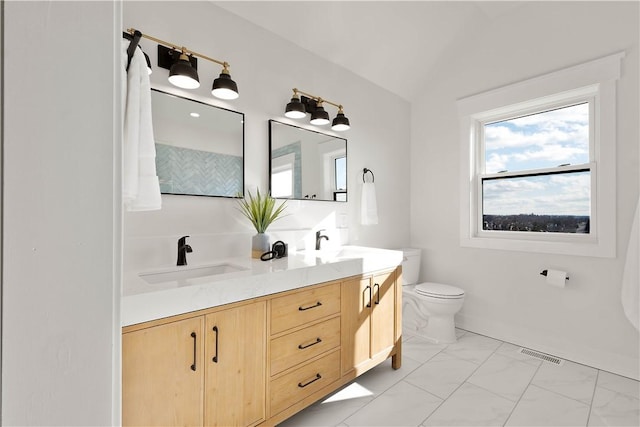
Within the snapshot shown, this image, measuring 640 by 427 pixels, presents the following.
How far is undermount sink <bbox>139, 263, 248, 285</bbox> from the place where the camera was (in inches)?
62.5

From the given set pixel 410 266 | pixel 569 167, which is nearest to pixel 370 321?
pixel 410 266

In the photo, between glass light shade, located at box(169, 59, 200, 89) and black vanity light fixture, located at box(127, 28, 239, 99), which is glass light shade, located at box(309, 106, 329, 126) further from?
glass light shade, located at box(169, 59, 200, 89)

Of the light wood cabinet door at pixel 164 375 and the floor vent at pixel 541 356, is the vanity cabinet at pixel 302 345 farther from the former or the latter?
the floor vent at pixel 541 356

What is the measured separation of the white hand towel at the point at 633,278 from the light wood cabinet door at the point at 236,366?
2.42 metres

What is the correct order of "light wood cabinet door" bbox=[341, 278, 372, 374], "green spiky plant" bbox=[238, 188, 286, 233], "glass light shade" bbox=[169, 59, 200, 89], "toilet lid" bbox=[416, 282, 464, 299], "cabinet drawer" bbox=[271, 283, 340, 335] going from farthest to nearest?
"toilet lid" bbox=[416, 282, 464, 299]
"green spiky plant" bbox=[238, 188, 286, 233]
"light wood cabinet door" bbox=[341, 278, 372, 374]
"glass light shade" bbox=[169, 59, 200, 89]
"cabinet drawer" bbox=[271, 283, 340, 335]

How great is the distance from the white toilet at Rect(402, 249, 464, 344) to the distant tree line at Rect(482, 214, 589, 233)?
740 millimetres

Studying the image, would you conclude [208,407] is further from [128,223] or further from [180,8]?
[180,8]

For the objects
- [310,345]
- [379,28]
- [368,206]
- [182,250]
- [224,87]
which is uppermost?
[379,28]

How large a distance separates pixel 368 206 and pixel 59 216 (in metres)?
2.46

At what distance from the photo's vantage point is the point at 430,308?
8.70 ft

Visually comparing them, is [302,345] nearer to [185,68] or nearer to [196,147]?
[196,147]

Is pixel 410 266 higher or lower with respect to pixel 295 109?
lower

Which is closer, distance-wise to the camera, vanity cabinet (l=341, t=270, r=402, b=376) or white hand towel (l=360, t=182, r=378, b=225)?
vanity cabinet (l=341, t=270, r=402, b=376)

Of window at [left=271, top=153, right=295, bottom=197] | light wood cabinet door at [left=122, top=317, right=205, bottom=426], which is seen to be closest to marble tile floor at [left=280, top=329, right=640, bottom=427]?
light wood cabinet door at [left=122, top=317, right=205, bottom=426]
